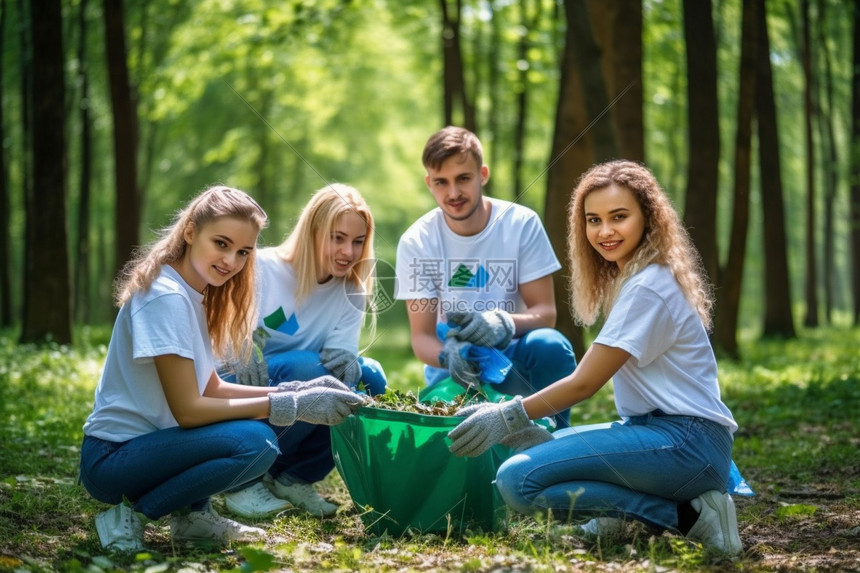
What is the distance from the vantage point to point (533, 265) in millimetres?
4273

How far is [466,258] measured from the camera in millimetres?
4266

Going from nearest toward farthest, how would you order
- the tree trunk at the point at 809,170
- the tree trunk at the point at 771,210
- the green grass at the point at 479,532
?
1. the green grass at the point at 479,532
2. the tree trunk at the point at 771,210
3. the tree trunk at the point at 809,170

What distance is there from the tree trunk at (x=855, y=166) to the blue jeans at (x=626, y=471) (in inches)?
405

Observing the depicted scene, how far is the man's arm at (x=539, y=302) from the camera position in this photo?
419 cm

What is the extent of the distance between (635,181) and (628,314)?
49 centimetres

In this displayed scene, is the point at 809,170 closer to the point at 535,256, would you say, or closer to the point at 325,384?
the point at 535,256

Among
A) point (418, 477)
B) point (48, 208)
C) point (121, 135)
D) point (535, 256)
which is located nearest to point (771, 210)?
point (121, 135)

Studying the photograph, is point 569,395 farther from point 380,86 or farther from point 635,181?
point 380,86

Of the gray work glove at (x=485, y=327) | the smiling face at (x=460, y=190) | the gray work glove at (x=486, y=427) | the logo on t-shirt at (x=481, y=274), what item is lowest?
the gray work glove at (x=486, y=427)

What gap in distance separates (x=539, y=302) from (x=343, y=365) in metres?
0.98

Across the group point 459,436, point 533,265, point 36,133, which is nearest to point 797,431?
point 533,265

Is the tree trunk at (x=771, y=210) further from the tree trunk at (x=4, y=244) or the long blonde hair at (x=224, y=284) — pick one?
the tree trunk at (x=4, y=244)

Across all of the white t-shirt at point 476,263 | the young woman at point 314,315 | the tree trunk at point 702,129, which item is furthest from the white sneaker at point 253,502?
the tree trunk at point 702,129

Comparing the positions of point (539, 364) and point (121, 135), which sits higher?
point (121, 135)
